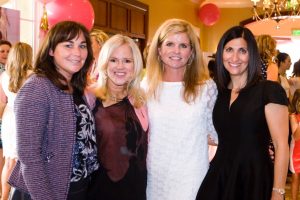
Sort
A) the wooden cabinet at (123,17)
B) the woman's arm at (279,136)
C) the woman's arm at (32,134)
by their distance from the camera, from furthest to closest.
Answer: the wooden cabinet at (123,17) < the woman's arm at (279,136) < the woman's arm at (32,134)

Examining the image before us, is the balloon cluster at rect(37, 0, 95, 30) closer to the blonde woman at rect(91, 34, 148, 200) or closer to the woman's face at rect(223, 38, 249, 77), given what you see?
the blonde woman at rect(91, 34, 148, 200)

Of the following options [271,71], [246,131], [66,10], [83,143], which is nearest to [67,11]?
[66,10]

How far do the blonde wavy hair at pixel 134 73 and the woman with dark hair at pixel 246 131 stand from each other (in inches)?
16.3

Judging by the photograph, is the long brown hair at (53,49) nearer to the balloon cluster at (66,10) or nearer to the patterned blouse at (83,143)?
the patterned blouse at (83,143)

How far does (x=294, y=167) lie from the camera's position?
3789 mm

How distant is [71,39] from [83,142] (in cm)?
45

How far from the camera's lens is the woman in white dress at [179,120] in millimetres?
2018

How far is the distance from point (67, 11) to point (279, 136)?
9.33 feet

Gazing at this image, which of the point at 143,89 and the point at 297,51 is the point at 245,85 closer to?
the point at 143,89

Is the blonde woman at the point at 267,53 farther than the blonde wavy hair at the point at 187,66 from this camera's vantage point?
Yes

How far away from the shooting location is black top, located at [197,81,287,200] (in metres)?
1.81

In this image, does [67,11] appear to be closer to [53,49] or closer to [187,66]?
[187,66]

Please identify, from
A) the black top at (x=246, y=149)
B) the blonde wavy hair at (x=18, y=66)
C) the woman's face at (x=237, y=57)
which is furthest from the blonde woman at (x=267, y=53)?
the blonde wavy hair at (x=18, y=66)

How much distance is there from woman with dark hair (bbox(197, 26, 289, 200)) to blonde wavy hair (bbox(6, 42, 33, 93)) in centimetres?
211
